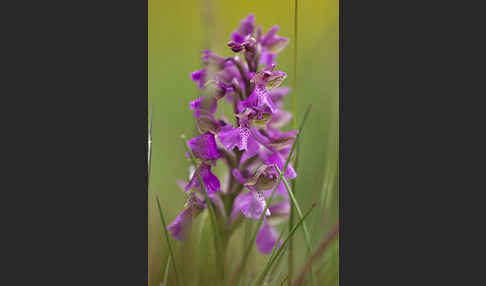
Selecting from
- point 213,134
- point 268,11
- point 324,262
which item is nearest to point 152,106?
point 213,134

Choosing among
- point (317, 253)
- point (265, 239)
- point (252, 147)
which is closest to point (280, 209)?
point (265, 239)

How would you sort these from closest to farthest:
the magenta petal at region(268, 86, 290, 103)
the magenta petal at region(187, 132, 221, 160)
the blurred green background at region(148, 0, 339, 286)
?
the magenta petal at region(187, 132, 221, 160) → the blurred green background at region(148, 0, 339, 286) → the magenta petal at region(268, 86, 290, 103)

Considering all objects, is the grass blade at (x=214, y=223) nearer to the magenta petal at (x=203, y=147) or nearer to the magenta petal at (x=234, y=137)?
the magenta petal at (x=203, y=147)

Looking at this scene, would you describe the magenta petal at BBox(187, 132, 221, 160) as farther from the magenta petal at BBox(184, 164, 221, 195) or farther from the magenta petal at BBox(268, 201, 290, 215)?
the magenta petal at BBox(268, 201, 290, 215)

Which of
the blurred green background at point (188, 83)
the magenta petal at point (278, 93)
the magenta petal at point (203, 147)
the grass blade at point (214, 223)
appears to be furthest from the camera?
the magenta petal at point (278, 93)

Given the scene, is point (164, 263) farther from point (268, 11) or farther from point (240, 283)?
point (268, 11)

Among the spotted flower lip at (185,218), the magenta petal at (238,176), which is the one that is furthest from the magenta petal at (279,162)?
the spotted flower lip at (185,218)

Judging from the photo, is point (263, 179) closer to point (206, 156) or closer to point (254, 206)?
point (254, 206)

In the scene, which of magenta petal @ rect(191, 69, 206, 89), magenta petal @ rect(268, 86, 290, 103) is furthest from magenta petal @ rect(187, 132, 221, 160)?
magenta petal @ rect(268, 86, 290, 103)

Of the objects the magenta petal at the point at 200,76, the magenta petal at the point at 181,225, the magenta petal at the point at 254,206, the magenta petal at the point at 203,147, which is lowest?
the magenta petal at the point at 181,225
